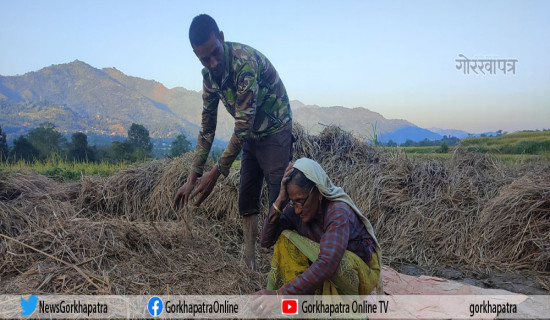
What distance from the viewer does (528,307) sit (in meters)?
2.70

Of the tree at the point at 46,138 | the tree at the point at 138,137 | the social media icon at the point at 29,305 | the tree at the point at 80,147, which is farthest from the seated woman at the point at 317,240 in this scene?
the tree at the point at 46,138

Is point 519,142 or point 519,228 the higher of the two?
point 519,142

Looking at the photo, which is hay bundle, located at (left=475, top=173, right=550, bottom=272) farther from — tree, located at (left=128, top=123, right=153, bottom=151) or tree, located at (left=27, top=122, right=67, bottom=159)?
tree, located at (left=27, top=122, right=67, bottom=159)

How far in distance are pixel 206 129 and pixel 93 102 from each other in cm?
9607

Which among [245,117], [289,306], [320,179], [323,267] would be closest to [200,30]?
[245,117]

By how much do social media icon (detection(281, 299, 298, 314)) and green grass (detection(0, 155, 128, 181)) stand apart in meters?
6.97

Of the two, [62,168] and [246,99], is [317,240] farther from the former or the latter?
[62,168]

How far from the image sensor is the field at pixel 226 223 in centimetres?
268

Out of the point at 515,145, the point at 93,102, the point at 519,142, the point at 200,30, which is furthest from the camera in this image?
the point at 93,102

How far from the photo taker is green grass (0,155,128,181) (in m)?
8.15

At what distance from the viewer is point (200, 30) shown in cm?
257

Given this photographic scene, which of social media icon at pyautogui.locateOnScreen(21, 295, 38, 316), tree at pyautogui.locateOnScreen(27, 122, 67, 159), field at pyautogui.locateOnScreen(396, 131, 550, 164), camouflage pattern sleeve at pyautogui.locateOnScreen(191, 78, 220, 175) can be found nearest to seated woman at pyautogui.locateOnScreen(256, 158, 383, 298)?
camouflage pattern sleeve at pyautogui.locateOnScreen(191, 78, 220, 175)

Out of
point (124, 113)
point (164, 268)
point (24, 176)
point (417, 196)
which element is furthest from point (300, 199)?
point (124, 113)

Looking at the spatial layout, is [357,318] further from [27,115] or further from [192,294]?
[27,115]
